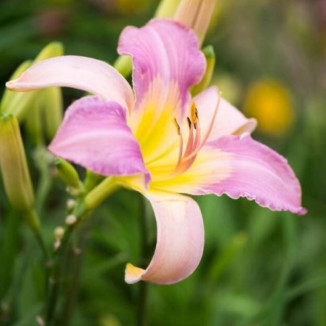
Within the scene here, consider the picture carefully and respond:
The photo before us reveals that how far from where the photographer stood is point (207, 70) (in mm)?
1009

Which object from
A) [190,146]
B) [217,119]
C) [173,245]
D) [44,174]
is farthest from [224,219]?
[173,245]

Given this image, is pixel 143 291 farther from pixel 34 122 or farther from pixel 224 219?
pixel 224 219

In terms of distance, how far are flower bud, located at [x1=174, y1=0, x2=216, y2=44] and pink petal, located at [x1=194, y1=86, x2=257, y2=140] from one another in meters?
0.09

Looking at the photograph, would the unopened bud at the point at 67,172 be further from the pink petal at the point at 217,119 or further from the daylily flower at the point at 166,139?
the pink petal at the point at 217,119

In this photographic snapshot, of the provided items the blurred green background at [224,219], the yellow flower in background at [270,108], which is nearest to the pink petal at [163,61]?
the blurred green background at [224,219]

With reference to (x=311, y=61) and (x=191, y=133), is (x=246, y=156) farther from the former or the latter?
(x=311, y=61)

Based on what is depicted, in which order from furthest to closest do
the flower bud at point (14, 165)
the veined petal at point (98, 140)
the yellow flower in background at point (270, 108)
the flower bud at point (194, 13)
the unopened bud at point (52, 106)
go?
the yellow flower in background at point (270, 108) < the unopened bud at point (52, 106) < the flower bud at point (194, 13) < the flower bud at point (14, 165) < the veined petal at point (98, 140)

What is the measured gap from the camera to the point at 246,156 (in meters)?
0.94

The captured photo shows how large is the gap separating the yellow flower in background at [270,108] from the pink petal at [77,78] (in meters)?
1.71

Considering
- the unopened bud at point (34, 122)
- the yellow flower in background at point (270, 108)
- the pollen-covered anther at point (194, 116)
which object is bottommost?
the yellow flower in background at point (270, 108)

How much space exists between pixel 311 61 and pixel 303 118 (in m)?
0.30

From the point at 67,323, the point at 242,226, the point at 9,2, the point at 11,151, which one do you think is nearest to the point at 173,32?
the point at 11,151

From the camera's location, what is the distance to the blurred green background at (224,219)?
1273 mm

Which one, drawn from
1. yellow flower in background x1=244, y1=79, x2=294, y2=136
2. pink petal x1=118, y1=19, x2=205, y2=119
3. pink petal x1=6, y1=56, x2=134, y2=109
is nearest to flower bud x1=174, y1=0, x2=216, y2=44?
pink petal x1=118, y1=19, x2=205, y2=119
